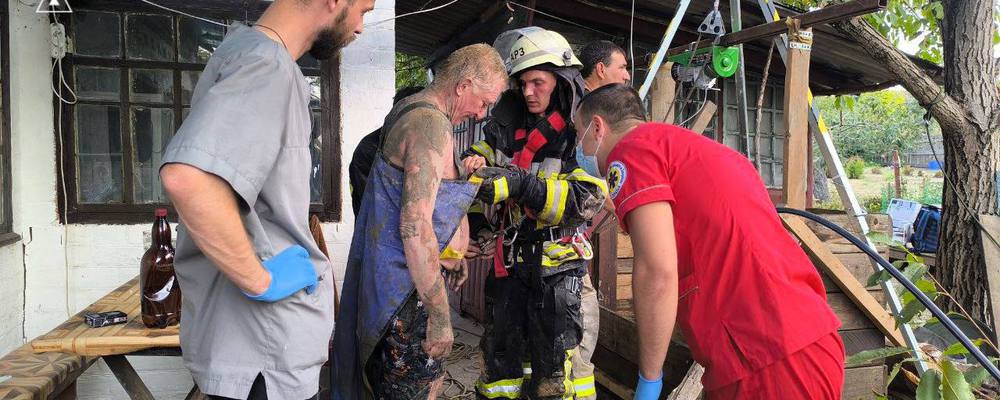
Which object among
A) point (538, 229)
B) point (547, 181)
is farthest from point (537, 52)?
point (538, 229)

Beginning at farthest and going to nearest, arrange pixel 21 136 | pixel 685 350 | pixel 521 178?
pixel 21 136
pixel 685 350
pixel 521 178

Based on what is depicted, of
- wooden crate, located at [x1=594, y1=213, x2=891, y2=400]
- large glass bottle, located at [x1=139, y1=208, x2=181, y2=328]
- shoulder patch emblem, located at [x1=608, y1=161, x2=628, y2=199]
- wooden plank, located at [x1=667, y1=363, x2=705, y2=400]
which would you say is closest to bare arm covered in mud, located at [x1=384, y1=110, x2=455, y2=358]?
shoulder patch emblem, located at [x1=608, y1=161, x2=628, y2=199]

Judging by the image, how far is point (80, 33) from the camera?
3.92 m

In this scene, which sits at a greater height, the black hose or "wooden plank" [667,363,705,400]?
the black hose

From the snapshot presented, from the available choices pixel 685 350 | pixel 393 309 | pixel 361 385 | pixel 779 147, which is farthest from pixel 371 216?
pixel 779 147

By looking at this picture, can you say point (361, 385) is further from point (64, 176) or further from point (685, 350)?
point (64, 176)

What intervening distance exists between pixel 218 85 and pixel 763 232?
155 cm

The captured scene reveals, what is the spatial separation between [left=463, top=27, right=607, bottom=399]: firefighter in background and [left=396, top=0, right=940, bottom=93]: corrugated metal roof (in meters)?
2.79

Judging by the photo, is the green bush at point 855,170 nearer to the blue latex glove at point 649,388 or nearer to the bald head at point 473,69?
the bald head at point 473,69

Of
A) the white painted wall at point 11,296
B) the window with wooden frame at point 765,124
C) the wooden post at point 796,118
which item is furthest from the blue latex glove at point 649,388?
the window with wooden frame at point 765,124

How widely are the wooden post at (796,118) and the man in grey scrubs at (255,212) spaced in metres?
2.71

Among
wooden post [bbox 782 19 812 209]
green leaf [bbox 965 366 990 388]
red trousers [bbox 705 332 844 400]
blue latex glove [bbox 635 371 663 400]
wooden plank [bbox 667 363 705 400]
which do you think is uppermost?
wooden post [bbox 782 19 812 209]

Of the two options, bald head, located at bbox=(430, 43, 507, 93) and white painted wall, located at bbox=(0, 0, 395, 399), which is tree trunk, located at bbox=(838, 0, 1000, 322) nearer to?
bald head, located at bbox=(430, 43, 507, 93)

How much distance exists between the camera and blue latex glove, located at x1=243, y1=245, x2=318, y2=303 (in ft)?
4.99
